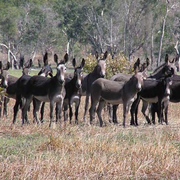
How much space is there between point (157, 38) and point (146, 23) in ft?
33.2

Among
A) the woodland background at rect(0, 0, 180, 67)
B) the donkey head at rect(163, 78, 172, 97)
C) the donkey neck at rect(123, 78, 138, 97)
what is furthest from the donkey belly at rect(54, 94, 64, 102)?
the woodland background at rect(0, 0, 180, 67)

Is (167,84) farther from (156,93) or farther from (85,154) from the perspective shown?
(85,154)

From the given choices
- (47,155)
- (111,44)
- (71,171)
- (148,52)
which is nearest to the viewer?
(71,171)

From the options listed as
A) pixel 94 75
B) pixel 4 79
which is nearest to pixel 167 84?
pixel 94 75

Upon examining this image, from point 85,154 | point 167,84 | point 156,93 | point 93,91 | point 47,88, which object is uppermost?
point 47,88

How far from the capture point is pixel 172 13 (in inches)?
2768

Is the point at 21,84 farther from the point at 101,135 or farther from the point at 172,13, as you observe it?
the point at 172,13

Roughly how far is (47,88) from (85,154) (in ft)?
14.5

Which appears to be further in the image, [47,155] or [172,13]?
[172,13]

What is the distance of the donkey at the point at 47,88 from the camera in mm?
12910

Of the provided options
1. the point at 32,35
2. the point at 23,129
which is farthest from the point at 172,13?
the point at 23,129

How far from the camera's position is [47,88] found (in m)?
13.3

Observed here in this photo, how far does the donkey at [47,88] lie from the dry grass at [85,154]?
1267mm

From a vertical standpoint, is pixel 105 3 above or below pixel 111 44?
above
